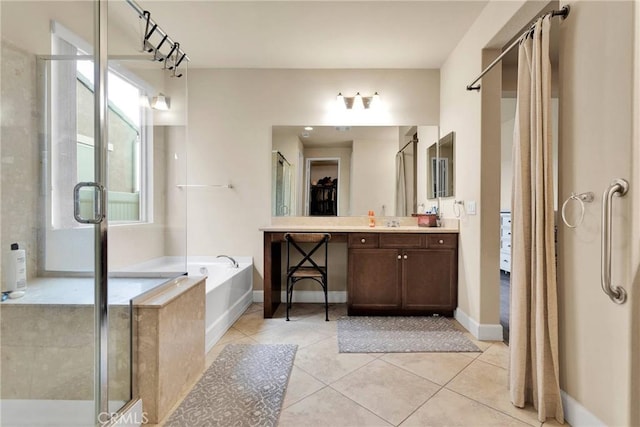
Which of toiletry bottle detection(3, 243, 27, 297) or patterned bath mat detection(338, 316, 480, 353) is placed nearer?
toiletry bottle detection(3, 243, 27, 297)

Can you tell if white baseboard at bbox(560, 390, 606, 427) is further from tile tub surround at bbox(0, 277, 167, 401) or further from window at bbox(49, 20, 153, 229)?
window at bbox(49, 20, 153, 229)

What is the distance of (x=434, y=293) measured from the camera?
2.77 meters

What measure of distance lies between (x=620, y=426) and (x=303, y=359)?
1592 mm

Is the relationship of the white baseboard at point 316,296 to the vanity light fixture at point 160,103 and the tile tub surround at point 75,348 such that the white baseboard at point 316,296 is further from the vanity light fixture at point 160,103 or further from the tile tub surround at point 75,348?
the vanity light fixture at point 160,103

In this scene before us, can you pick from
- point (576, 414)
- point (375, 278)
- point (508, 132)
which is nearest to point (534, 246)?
point (576, 414)

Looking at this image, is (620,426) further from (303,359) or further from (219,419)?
(219,419)

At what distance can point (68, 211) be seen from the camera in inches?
66.7

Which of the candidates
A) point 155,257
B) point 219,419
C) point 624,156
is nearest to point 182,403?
point 219,419

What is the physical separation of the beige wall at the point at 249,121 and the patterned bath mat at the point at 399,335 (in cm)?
131

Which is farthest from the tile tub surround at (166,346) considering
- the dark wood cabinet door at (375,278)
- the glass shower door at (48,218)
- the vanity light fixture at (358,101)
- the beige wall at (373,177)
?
the vanity light fixture at (358,101)

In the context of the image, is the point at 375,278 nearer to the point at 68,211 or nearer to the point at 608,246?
the point at 608,246

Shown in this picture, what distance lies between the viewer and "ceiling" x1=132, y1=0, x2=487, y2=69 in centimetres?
223

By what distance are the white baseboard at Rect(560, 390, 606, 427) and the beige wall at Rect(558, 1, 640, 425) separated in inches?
0.9

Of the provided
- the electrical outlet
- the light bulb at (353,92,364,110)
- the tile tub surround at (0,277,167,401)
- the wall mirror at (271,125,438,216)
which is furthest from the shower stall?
the electrical outlet
